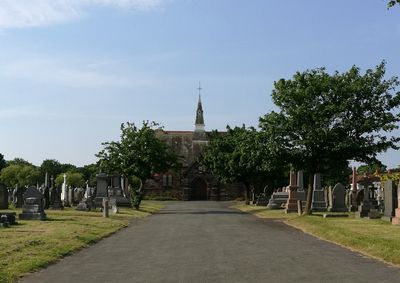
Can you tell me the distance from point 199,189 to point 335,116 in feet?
259

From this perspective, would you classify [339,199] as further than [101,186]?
No

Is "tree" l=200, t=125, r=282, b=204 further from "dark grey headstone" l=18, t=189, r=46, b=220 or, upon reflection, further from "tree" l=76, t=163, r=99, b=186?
"dark grey headstone" l=18, t=189, r=46, b=220

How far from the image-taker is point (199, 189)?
354ft

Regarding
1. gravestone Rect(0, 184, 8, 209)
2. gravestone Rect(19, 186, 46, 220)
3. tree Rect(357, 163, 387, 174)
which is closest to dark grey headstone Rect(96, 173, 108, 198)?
gravestone Rect(0, 184, 8, 209)

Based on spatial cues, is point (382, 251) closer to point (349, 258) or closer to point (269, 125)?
point (349, 258)

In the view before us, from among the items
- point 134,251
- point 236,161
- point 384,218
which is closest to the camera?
point 134,251

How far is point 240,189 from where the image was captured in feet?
350

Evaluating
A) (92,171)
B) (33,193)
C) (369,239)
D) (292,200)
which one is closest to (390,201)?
(369,239)

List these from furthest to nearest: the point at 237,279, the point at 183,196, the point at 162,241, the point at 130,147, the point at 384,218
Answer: the point at 183,196
the point at 130,147
the point at 384,218
the point at 162,241
the point at 237,279

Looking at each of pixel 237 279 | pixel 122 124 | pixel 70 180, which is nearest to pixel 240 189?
pixel 70 180

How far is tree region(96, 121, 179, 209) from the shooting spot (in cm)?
→ 4581

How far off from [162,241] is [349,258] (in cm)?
644

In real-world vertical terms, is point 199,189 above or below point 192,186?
below

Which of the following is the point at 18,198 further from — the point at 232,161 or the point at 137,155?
the point at 232,161
